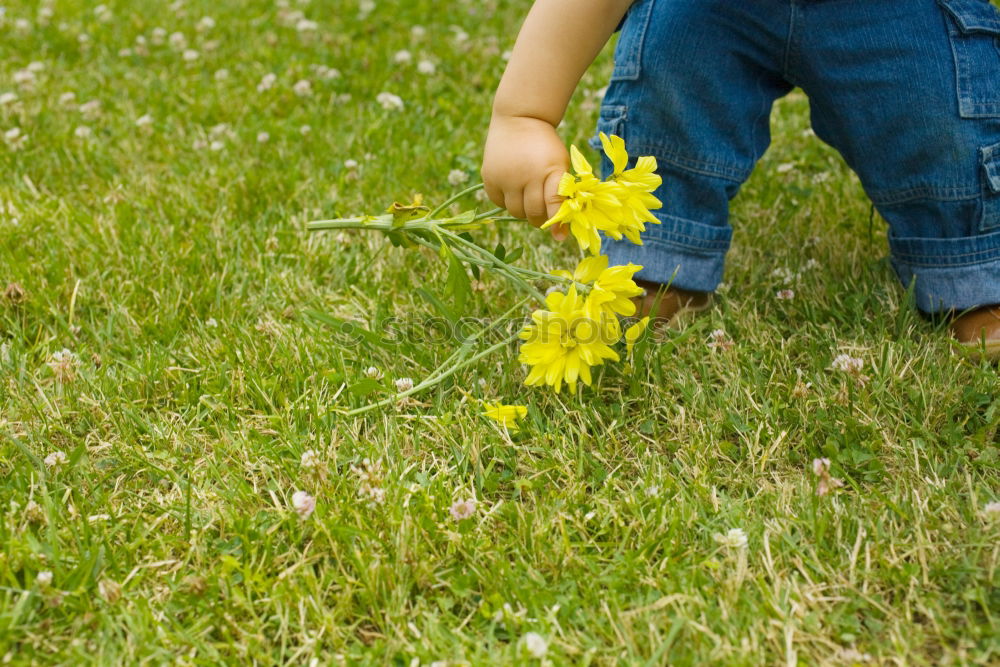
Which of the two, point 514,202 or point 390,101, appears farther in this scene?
point 390,101

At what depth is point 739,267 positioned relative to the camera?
2225 mm

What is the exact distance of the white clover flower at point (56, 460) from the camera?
1.58m

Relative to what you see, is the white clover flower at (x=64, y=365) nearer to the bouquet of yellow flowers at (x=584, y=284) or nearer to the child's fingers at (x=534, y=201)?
the bouquet of yellow flowers at (x=584, y=284)

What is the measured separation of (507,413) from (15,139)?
2150 millimetres

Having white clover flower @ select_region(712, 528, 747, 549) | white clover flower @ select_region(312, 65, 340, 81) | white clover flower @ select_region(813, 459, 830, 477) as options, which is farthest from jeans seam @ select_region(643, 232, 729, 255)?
white clover flower @ select_region(312, 65, 340, 81)

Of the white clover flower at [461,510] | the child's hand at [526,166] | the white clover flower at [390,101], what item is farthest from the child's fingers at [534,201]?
the white clover flower at [390,101]

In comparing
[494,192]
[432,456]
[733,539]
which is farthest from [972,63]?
[432,456]

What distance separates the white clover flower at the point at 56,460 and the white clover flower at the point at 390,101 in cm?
183

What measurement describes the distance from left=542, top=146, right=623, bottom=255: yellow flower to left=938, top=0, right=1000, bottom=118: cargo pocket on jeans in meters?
0.78

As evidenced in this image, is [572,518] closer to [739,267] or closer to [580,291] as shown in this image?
[580,291]

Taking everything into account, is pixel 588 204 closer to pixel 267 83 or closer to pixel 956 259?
pixel 956 259

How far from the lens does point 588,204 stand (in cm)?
151

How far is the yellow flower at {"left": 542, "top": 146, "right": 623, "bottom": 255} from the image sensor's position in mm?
1488

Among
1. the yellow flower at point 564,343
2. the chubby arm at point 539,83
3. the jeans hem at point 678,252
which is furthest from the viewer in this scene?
the jeans hem at point 678,252
